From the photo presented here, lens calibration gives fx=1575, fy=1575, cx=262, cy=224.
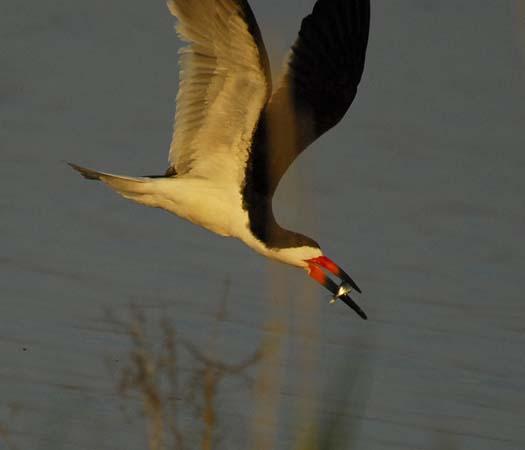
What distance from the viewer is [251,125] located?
6168 millimetres

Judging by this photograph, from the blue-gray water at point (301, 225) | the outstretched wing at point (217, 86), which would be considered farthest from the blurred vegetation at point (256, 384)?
the outstretched wing at point (217, 86)

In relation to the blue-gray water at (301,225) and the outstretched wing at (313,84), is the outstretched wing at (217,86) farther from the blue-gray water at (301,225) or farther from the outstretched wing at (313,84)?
the blue-gray water at (301,225)

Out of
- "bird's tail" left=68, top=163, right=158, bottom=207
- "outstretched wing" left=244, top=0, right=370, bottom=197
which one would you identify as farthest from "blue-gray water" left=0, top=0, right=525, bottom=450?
"bird's tail" left=68, top=163, right=158, bottom=207

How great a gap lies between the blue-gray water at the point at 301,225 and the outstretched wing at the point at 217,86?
410 millimetres

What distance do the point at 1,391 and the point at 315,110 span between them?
1.70 m

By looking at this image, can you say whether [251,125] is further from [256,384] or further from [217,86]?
[256,384]

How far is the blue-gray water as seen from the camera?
19.9 ft

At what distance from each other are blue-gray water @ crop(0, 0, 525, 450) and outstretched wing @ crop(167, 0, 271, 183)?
0.41m

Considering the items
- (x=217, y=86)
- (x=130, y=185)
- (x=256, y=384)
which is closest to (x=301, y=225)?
(x=256, y=384)

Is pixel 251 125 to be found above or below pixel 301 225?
above

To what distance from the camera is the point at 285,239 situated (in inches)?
256

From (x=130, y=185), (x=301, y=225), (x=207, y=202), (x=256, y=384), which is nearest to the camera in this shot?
(x=301, y=225)

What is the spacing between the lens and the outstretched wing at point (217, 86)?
5844 mm

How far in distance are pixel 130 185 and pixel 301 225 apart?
9.25 feet
